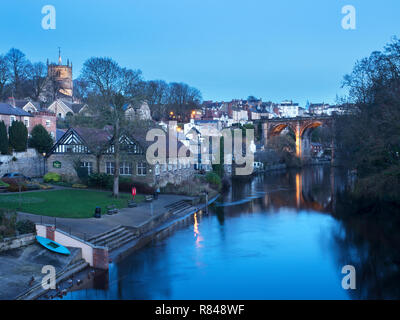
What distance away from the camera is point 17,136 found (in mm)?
35844

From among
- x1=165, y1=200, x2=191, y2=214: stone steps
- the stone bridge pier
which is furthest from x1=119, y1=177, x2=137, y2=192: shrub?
the stone bridge pier

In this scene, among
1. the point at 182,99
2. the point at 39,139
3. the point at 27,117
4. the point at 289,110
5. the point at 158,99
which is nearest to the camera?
the point at 39,139

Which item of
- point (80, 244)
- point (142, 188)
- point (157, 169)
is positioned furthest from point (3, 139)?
point (80, 244)

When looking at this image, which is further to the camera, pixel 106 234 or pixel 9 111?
pixel 9 111

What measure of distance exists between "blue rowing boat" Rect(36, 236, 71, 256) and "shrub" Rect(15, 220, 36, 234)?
0.55 meters

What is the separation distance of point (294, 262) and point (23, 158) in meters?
29.8

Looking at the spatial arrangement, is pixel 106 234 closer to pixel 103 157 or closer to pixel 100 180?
pixel 100 180

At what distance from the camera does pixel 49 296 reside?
1248cm

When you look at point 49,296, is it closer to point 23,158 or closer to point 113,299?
point 113,299

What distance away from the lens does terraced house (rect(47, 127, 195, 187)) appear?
32.9 meters

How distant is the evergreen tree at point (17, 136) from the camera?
35.6 meters

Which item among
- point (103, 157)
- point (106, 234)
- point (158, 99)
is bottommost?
point (106, 234)

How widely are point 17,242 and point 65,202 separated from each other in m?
9.07
